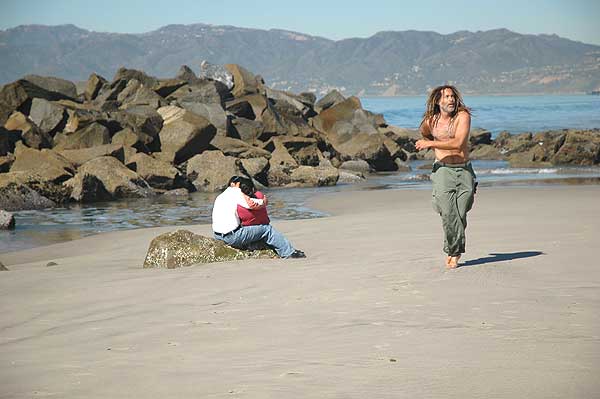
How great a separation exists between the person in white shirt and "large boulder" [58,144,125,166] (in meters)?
16.3

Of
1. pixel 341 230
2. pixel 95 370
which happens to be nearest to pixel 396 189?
pixel 341 230

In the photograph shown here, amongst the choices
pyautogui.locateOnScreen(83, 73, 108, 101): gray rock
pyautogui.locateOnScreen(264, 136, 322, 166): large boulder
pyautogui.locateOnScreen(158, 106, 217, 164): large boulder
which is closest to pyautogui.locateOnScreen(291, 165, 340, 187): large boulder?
pyautogui.locateOnScreen(158, 106, 217, 164): large boulder

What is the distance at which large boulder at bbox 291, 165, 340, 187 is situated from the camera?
27812mm

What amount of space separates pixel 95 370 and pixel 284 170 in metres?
24.2

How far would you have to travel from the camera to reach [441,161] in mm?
→ 8273

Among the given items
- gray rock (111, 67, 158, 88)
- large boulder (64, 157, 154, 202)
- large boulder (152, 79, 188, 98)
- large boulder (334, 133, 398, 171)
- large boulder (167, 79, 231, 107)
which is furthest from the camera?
gray rock (111, 67, 158, 88)

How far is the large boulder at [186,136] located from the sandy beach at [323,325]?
17556 millimetres

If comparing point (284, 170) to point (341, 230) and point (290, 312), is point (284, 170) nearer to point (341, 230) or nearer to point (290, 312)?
point (341, 230)

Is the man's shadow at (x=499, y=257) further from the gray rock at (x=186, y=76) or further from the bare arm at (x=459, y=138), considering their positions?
the gray rock at (x=186, y=76)

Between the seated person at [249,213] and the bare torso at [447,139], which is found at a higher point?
the bare torso at [447,139]

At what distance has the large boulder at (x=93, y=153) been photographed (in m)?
26.2

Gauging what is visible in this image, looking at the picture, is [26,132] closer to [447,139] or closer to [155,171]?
[155,171]

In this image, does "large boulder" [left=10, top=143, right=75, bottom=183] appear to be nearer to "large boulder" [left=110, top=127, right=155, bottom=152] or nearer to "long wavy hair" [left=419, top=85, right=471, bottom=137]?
"large boulder" [left=110, top=127, right=155, bottom=152]

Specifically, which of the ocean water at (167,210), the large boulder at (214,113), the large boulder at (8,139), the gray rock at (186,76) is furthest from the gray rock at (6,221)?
the gray rock at (186,76)
